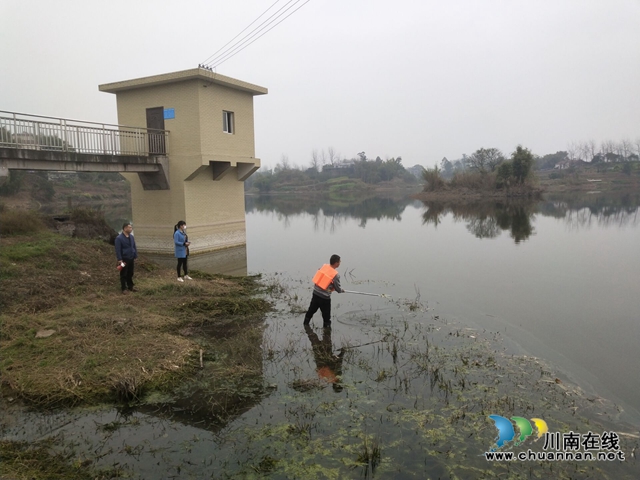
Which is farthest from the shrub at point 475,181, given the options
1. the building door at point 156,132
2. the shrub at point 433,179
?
the building door at point 156,132

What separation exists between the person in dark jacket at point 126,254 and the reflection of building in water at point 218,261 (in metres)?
4.55

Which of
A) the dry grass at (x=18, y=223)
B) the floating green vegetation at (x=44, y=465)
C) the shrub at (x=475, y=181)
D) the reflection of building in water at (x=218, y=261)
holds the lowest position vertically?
the floating green vegetation at (x=44, y=465)

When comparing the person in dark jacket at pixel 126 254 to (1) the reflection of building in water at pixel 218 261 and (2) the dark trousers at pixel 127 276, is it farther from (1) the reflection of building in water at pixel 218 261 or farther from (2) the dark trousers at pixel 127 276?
(1) the reflection of building in water at pixel 218 261

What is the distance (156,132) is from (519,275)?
43.7 ft

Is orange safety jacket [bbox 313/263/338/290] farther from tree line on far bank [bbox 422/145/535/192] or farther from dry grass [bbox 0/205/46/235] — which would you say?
tree line on far bank [bbox 422/145/535/192]

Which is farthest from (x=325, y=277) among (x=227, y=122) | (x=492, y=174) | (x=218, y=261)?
(x=492, y=174)

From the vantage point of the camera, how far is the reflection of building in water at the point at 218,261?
15.2m

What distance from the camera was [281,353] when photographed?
7301 mm

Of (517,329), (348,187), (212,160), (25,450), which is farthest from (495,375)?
(348,187)

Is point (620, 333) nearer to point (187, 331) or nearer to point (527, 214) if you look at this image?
point (187, 331)

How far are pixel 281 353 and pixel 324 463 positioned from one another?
3.00 m

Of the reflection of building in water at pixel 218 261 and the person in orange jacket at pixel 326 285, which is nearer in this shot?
the person in orange jacket at pixel 326 285

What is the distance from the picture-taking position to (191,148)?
16.5 m

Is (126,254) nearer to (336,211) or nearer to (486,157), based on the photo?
(336,211)
